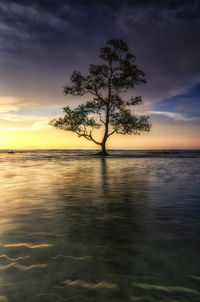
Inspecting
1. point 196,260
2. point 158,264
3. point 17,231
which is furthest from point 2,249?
point 196,260

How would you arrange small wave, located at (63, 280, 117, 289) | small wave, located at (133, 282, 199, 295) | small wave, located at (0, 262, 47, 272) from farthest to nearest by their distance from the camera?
small wave, located at (0, 262, 47, 272) → small wave, located at (63, 280, 117, 289) → small wave, located at (133, 282, 199, 295)

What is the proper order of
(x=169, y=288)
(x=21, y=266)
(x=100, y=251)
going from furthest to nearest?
(x=100, y=251) < (x=21, y=266) < (x=169, y=288)

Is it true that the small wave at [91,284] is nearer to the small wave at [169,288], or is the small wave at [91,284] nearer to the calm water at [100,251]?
the calm water at [100,251]

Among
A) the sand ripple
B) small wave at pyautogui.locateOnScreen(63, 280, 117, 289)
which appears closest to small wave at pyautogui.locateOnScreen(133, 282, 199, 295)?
small wave at pyautogui.locateOnScreen(63, 280, 117, 289)

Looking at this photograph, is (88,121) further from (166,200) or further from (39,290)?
(39,290)

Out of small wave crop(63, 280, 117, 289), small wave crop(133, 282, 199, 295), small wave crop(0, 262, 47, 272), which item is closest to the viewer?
small wave crop(133, 282, 199, 295)

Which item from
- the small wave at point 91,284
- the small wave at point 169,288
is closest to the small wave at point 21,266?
the small wave at point 91,284

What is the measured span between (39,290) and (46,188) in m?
6.83

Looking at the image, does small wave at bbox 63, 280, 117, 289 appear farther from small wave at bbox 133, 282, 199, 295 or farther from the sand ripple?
the sand ripple

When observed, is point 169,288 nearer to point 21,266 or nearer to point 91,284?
point 91,284

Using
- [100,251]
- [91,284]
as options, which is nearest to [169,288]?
[91,284]

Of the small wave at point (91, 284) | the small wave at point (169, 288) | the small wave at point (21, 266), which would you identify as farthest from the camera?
the small wave at point (21, 266)

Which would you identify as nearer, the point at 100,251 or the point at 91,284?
the point at 91,284

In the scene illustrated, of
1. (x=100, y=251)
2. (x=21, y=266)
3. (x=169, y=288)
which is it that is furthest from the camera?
(x=100, y=251)
